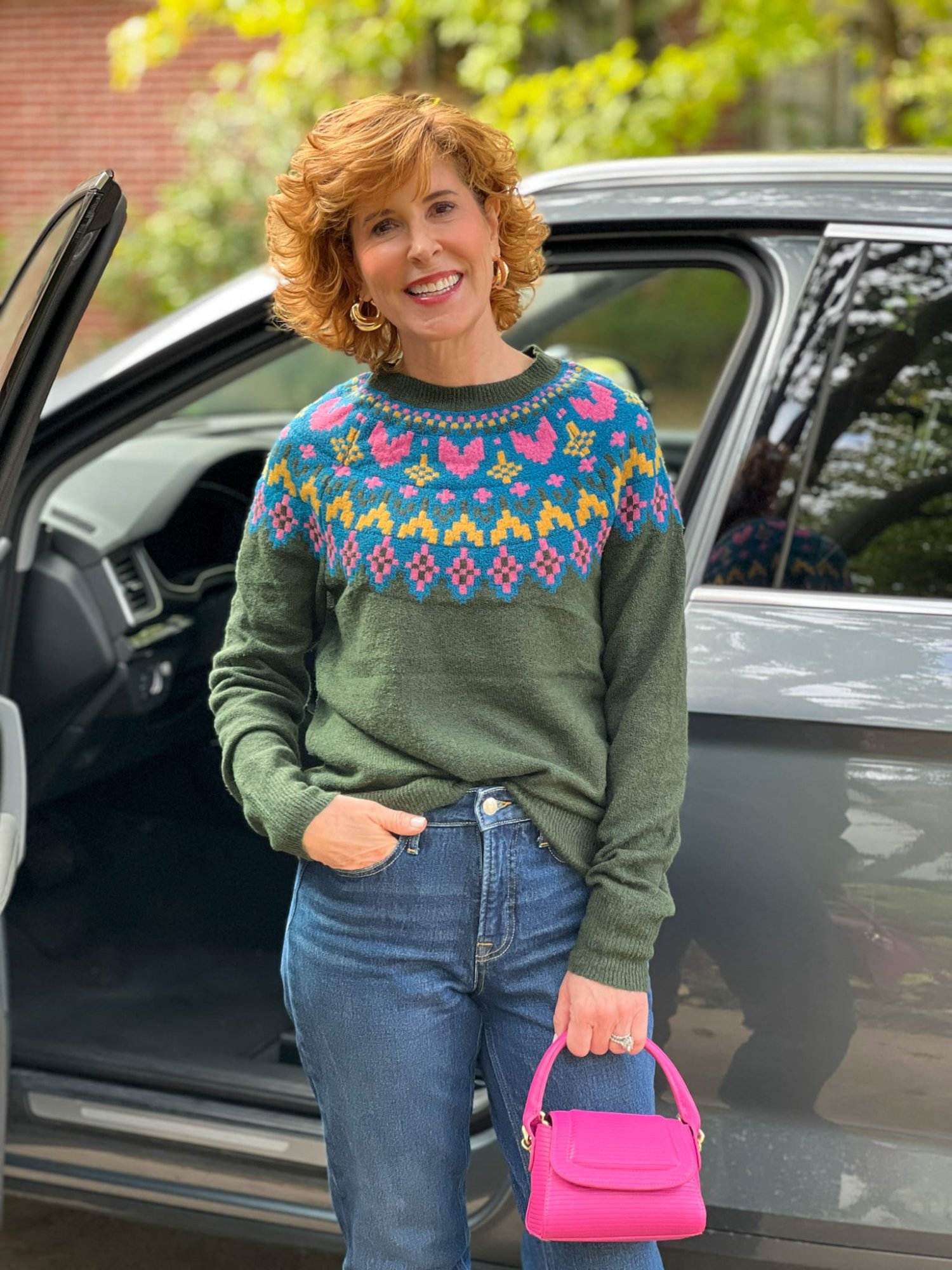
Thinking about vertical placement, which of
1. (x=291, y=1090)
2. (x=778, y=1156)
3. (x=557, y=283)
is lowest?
(x=291, y=1090)

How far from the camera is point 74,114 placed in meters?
12.5

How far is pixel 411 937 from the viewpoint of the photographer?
1.63 m

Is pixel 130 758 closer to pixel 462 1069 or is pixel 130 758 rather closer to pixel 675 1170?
pixel 462 1069

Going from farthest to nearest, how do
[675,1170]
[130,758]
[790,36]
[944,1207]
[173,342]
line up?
[790,36], [130,758], [173,342], [944,1207], [675,1170]

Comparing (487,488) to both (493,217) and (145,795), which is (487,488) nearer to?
(493,217)

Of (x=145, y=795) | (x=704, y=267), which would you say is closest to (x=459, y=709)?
(x=704, y=267)

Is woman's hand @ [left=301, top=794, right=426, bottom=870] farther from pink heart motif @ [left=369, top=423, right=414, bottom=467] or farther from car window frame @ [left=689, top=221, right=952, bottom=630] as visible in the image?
car window frame @ [left=689, top=221, right=952, bottom=630]

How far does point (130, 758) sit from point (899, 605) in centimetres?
170

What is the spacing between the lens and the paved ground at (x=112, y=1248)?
2.81 meters

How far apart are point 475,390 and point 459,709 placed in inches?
14.0

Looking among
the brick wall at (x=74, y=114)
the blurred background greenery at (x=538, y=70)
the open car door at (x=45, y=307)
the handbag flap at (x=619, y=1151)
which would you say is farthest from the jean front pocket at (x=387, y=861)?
the brick wall at (x=74, y=114)

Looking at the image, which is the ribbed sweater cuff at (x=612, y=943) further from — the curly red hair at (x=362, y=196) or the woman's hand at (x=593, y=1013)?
the curly red hair at (x=362, y=196)

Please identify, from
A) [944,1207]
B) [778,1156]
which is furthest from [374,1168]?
[944,1207]

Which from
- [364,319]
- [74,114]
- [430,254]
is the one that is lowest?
[74,114]
